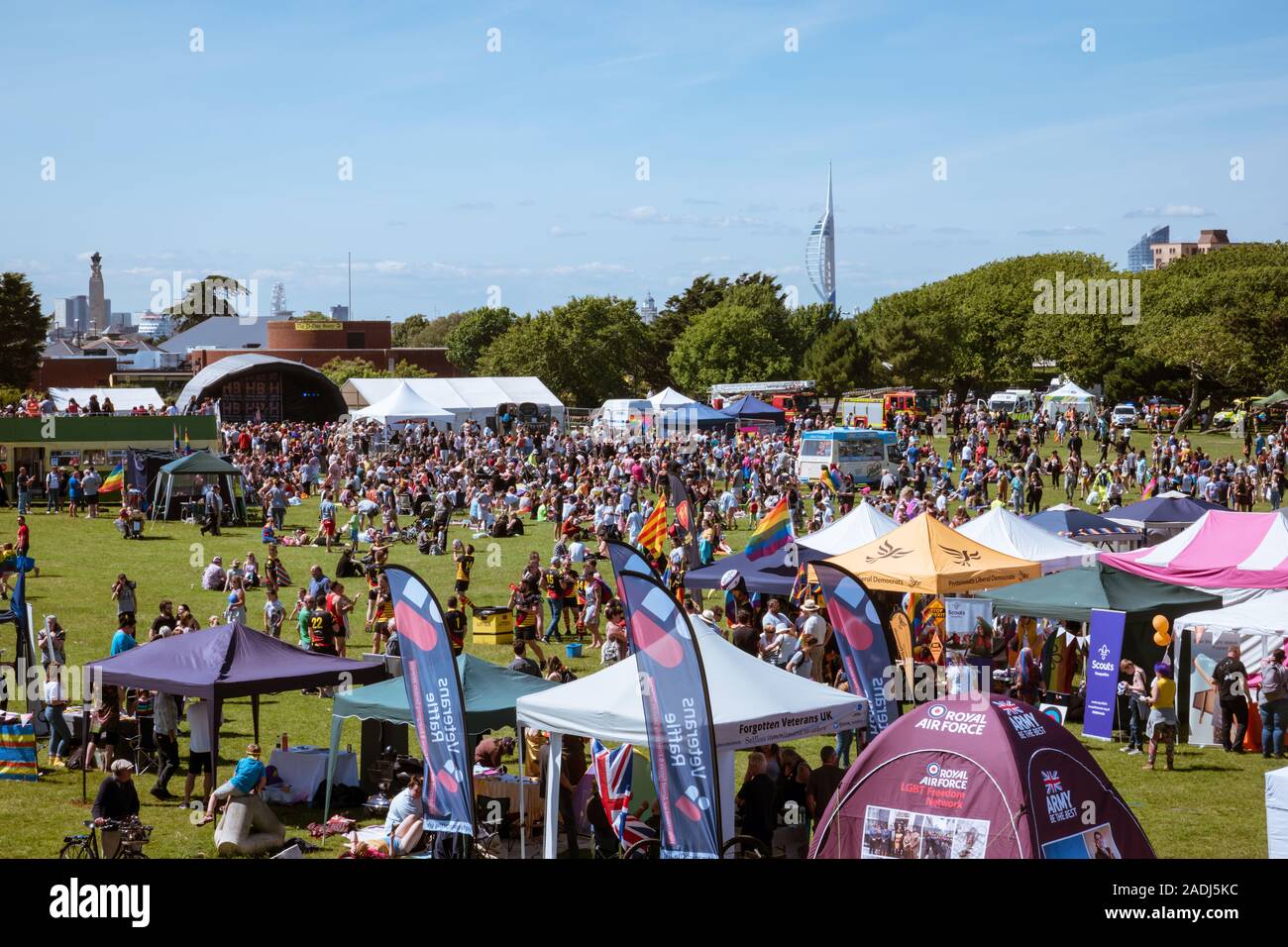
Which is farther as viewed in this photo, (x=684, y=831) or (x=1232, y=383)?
(x=1232, y=383)

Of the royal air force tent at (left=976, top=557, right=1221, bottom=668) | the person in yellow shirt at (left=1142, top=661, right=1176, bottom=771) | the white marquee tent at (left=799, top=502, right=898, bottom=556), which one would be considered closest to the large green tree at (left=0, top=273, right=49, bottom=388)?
the white marquee tent at (left=799, top=502, right=898, bottom=556)

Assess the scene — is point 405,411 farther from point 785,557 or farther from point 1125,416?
point 785,557

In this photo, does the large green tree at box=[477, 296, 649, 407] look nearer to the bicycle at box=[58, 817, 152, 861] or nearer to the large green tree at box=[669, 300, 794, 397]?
the large green tree at box=[669, 300, 794, 397]

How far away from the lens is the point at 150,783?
44.3 feet

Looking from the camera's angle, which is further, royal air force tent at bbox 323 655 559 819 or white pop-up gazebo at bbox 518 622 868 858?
royal air force tent at bbox 323 655 559 819

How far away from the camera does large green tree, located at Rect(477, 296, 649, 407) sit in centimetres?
8444

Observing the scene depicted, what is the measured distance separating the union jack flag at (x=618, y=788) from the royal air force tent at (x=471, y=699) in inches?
46.0

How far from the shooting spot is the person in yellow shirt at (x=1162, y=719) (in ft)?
46.6

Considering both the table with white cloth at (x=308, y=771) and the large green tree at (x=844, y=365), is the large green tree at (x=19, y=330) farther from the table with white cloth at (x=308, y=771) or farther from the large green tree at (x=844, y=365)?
the table with white cloth at (x=308, y=771)

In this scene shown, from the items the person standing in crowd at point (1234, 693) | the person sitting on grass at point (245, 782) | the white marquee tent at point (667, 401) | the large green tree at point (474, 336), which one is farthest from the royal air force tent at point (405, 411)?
the large green tree at point (474, 336)

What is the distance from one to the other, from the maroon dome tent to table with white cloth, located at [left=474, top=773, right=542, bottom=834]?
281 cm
